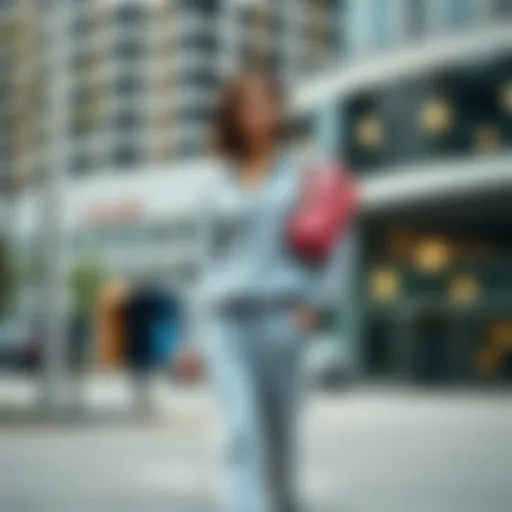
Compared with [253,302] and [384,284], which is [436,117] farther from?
[253,302]

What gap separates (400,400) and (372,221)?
12.9 meters

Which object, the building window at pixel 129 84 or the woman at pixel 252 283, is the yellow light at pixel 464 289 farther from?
the woman at pixel 252 283

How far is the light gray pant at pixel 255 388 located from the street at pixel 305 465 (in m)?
0.17

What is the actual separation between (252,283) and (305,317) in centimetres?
22

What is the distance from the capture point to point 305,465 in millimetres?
9914

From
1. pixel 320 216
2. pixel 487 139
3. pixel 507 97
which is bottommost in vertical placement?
pixel 320 216

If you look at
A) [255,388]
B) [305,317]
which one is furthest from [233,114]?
[255,388]

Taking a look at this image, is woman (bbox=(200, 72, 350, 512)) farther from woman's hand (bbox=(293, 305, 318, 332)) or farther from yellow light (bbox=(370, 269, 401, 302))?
yellow light (bbox=(370, 269, 401, 302))

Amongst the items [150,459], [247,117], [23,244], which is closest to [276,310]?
[247,117]

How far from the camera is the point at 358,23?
37.8m

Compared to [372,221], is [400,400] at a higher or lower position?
lower

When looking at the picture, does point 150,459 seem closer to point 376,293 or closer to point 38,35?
point 38,35

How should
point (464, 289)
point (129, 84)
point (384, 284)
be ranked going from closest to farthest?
1. point (464, 289)
2. point (384, 284)
3. point (129, 84)

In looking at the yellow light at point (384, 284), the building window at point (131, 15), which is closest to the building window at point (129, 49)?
the building window at point (131, 15)
